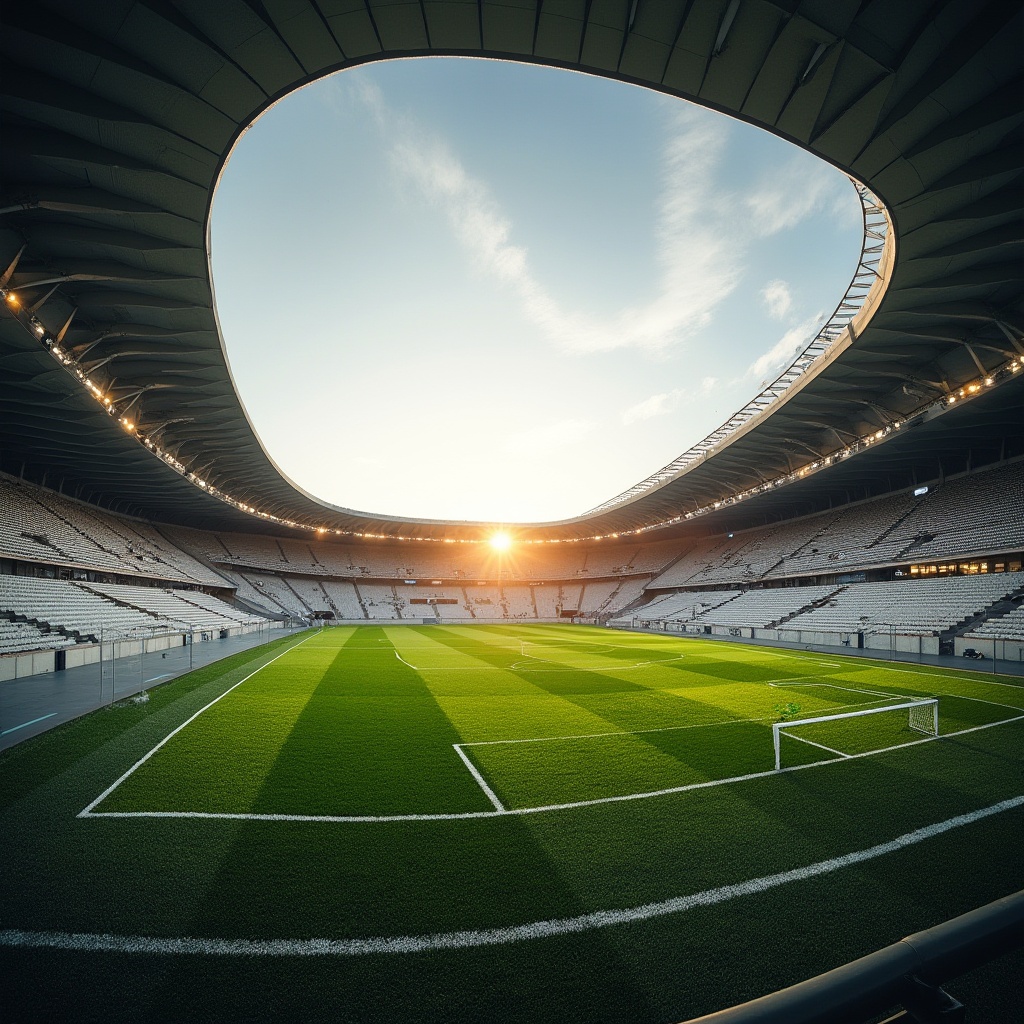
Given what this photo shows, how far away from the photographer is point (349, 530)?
66062mm

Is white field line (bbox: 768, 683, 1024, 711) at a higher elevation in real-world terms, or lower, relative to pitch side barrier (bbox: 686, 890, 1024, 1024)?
lower

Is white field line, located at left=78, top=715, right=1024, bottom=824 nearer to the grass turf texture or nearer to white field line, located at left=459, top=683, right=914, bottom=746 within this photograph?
the grass turf texture

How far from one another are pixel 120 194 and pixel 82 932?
15241 mm

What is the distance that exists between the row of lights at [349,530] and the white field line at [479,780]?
55.2 feet

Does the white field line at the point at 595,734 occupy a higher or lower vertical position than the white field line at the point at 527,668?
higher

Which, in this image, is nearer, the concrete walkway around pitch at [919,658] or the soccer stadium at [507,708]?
the soccer stadium at [507,708]

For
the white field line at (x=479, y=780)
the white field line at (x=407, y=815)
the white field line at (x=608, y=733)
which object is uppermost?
the white field line at (x=407, y=815)

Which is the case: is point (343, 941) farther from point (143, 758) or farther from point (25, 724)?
point (25, 724)

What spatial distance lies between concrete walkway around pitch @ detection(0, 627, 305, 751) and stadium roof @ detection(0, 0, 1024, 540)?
10489mm

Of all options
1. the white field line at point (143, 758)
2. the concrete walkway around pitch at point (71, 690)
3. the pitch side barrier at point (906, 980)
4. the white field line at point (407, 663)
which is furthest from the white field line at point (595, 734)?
the white field line at point (407, 663)

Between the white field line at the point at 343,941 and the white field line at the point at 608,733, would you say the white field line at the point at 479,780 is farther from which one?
the white field line at the point at 343,941

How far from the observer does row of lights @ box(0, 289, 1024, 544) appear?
57.4 feet

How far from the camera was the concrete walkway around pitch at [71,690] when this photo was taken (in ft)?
36.7

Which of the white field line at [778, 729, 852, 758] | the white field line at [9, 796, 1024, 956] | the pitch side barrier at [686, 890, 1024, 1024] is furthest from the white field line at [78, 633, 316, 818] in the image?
the white field line at [778, 729, 852, 758]
